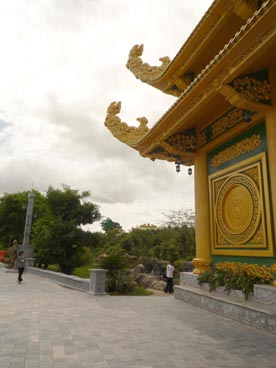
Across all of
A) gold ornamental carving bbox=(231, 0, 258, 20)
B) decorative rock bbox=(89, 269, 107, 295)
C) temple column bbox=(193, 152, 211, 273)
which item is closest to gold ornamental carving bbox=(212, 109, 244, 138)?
temple column bbox=(193, 152, 211, 273)

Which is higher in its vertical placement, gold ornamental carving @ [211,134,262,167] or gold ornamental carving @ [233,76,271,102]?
gold ornamental carving @ [233,76,271,102]

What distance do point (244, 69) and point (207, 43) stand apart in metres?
2.86

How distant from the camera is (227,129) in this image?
24.4ft

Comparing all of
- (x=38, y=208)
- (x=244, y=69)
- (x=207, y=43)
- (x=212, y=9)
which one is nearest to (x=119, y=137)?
(x=207, y=43)

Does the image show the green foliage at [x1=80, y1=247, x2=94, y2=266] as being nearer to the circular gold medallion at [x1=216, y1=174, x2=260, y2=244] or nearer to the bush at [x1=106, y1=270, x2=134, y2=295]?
the bush at [x1=106, y1=270, x2=134, y2=295]

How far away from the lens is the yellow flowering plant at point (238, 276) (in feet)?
19.5

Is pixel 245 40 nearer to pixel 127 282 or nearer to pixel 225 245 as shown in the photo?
pixel 225 245

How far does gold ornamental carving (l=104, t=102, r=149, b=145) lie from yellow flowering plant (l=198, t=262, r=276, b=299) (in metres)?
4.63

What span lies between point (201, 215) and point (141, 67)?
19.8ft

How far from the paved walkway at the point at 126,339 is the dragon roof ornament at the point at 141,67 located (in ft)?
24.1

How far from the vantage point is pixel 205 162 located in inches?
334

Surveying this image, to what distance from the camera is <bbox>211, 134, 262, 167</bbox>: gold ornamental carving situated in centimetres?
650

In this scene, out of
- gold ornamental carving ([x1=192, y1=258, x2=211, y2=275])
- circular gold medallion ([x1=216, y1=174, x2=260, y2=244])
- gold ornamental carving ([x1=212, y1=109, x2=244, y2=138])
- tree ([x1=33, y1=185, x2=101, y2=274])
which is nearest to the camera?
circular gold medallion ([x1=216, y1=174, x2=260, y2=244])

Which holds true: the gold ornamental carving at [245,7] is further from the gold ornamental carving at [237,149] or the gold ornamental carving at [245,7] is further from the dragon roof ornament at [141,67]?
the dragon roof ornament at [141,67]
